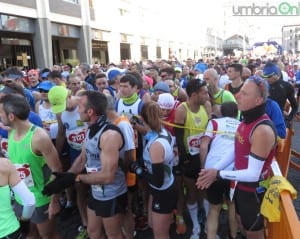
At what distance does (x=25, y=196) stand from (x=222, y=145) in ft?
6.15

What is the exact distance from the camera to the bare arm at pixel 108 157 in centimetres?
287

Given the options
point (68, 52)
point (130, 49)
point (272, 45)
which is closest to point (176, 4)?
point (130, 49)

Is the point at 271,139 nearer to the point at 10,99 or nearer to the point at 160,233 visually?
the point at 160,233

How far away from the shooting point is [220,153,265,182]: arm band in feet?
8.55

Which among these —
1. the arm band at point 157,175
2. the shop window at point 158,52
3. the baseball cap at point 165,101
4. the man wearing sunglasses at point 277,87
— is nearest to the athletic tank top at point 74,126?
the baseball cap at point 165,101

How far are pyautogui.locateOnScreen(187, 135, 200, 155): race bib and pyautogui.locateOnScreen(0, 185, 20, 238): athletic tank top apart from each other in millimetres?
2104

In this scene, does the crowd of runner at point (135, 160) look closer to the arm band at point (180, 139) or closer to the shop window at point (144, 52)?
the arm band at point (180, 139)

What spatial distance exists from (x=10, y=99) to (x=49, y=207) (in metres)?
1.08

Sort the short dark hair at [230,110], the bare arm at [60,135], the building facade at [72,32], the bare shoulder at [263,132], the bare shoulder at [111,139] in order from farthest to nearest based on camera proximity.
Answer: the building facade at [72,32] → the bare arm at [60,135] → the short dark hair at [230,110] → the bare shoulder at [111,139] → the bare shoulder at [263,132]

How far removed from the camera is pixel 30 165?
3057 millimetres

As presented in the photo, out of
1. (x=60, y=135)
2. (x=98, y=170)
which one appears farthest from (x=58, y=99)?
(x=98, y=170)

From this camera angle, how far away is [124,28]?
31.6m
